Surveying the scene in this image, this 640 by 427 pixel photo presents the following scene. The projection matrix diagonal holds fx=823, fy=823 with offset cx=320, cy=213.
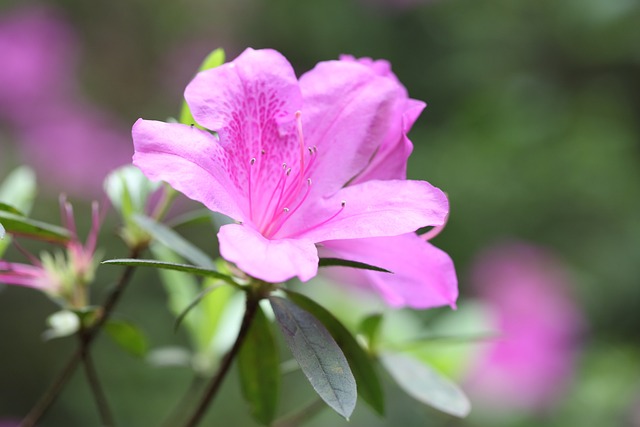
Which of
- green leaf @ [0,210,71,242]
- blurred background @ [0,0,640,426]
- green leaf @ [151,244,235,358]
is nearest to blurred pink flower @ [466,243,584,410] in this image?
blurred background @ [0,0,640,426]

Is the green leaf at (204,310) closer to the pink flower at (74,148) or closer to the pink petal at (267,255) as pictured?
the pink petal at (267,255)

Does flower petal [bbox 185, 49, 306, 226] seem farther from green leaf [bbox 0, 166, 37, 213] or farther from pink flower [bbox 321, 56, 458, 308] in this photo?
green leaf [bbox 0, 166, 37, 213]

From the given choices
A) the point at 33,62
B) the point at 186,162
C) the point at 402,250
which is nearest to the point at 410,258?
the point at 402,250

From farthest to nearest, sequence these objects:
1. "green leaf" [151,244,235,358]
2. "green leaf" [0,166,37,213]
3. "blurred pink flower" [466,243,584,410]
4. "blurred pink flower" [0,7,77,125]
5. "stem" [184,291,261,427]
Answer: "blurred pink flower" [0,7,77,125] < "blurred pink flower" [466,243,584,410] < "green leaf" [151,244,235,358] < "green leaf" [0,166,37,213] < "stem" [184,291,261,427]

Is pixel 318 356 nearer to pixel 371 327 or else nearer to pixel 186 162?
pixel 186 162

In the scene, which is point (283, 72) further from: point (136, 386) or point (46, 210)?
point (46, 210)

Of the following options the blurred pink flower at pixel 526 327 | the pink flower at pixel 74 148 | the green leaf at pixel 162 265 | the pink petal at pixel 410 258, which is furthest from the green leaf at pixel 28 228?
the pink flower at pixel 74 148

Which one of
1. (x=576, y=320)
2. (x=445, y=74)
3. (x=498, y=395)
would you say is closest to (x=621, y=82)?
(x=445, y=74)
